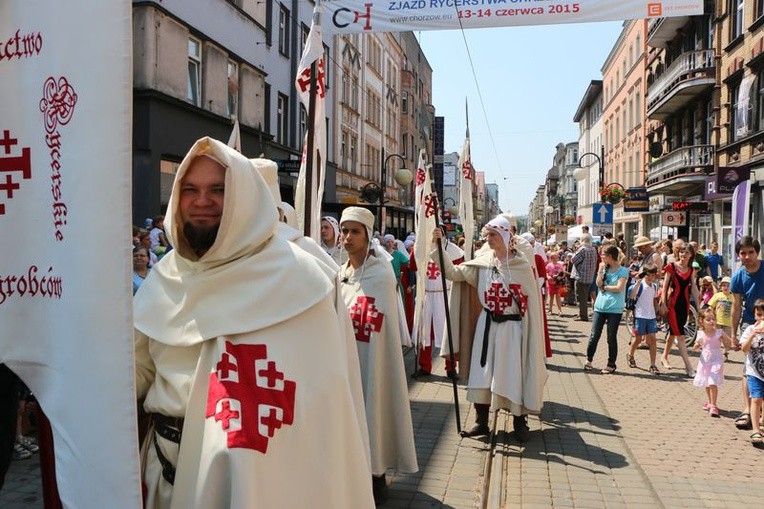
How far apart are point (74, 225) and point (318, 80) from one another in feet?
11.2

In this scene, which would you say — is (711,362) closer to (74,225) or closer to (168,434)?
(168,434)

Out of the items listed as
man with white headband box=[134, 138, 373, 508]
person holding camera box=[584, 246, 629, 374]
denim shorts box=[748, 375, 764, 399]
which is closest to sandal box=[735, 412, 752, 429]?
denim shorts box=[748, 375, 764, 399]

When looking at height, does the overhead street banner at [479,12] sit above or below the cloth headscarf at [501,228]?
above

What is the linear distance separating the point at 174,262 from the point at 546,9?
10003 millimetres

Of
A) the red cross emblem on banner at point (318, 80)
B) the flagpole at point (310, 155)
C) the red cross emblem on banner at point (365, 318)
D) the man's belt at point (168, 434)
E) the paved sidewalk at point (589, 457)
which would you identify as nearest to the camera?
the man's belt at point (168, 434)

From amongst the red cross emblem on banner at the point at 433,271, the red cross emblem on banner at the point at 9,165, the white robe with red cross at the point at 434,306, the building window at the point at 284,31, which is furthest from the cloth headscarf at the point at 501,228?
the building window at the point at 284,31

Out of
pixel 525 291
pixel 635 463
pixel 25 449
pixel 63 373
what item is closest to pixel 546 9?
pixel 525 291

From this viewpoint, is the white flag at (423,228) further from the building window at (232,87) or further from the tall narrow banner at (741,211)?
the building window at (232,87)

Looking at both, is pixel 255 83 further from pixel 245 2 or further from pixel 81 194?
pixel 81 194

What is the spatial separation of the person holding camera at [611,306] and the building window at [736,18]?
53.6ft

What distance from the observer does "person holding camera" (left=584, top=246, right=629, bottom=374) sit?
10398 mm

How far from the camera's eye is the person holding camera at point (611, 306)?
34.1 ft

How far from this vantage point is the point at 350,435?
8.17 ft

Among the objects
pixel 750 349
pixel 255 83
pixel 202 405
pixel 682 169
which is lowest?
pixel 750 349
